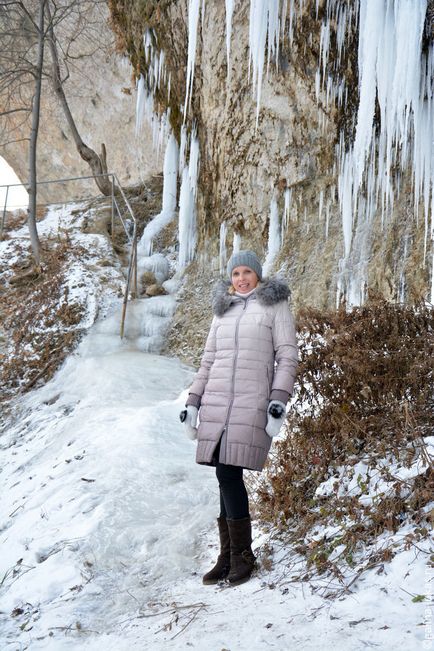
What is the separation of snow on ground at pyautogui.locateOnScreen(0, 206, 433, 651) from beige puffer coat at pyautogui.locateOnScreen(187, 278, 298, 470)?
2.24 ft

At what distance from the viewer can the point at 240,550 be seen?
2840 mm

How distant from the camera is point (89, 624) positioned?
2.76 m

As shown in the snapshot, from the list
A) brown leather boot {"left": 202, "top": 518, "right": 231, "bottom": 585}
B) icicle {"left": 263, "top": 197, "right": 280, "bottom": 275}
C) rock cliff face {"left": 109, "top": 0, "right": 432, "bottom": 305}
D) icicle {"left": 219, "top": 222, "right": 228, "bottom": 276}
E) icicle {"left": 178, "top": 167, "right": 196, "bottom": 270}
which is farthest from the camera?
icicle {"left": 178, "top": 167, "right": 196, "bottom": 270}

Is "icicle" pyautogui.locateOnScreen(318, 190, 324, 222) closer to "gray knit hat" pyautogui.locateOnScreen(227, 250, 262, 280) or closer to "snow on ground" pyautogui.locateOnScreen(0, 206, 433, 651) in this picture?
"snow on ground" pyautogui.locateOnScreen(0, 206, 433, 651)

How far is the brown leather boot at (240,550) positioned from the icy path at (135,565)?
0.06 meters

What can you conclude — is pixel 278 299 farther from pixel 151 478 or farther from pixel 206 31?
pixel 206 31

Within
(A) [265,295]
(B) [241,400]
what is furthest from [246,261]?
(B) [241,400]

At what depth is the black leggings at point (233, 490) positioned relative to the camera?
9.25 ft

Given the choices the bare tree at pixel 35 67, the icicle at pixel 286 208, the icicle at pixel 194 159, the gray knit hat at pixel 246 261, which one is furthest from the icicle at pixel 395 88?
the bare tree at pixel 35 67

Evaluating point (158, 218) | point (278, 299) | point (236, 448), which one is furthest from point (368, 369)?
Result: point (158, 218)

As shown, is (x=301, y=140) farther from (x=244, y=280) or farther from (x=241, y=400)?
(x=241, y=400)

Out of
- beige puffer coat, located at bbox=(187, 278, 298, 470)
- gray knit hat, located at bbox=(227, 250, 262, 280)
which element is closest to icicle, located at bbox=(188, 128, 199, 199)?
gray knit hat, located at bbox=(227, 250, 262, 280)

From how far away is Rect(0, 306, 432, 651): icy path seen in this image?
7.06 ft

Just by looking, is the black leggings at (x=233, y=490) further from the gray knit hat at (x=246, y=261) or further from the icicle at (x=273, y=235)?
the icicle at (x=273, y=235)
